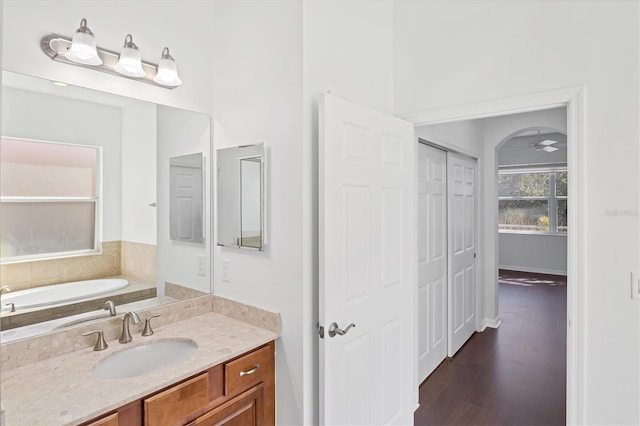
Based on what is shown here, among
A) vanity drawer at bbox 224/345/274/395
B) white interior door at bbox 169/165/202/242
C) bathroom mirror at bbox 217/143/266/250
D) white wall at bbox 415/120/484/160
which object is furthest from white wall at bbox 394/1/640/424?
white interior door at bbox 169/165/202/242

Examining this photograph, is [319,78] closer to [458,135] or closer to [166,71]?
[166,71]

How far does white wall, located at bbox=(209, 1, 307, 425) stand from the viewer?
1.81 m

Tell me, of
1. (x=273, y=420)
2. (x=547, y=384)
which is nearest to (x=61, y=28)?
(x=273, y=420)

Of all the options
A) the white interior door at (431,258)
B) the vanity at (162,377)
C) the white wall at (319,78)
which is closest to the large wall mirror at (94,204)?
the vanity at (162,377)

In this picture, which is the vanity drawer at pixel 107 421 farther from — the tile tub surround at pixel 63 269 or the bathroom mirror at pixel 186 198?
the bathroom mirror at pixel 186 198

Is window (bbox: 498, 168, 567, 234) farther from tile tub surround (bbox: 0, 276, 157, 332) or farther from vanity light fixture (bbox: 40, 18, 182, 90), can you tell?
tile tub surround (bbox: 0, 276, 157, 332)

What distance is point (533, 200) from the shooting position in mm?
7660

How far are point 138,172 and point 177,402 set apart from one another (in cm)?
117

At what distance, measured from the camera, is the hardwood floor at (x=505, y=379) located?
2.58m

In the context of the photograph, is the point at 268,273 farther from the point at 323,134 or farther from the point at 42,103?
the point at 42,103

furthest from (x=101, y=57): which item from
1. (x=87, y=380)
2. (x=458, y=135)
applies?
(x=458, y=135)

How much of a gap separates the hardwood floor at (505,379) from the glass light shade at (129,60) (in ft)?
9.12

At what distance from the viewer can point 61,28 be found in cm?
164

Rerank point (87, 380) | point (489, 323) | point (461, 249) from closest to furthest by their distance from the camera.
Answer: point (87, 380) < point (461, 249) < point (489, 323)
